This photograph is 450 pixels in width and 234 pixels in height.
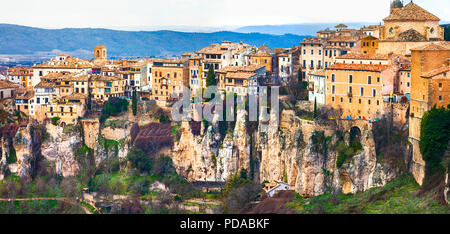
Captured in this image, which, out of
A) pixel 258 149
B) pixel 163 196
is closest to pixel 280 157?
pixel 258 149

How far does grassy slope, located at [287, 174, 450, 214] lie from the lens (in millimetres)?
41594

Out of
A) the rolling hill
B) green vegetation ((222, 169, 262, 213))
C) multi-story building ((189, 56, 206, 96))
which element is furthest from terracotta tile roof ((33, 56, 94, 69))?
the rolling hill

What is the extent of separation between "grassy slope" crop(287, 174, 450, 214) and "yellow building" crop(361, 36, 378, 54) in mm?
12928

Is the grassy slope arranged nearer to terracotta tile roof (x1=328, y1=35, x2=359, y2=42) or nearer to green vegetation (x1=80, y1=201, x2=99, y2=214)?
green vegetation (x1=80, y1=201, x2=99, y2=214)

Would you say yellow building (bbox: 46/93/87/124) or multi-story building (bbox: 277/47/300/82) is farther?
yellow building (bbox: 46/93/87/124)

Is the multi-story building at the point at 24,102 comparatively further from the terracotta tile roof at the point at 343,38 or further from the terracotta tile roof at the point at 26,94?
the terracotta tile roof at the point at 343,38

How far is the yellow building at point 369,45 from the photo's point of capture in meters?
56.4

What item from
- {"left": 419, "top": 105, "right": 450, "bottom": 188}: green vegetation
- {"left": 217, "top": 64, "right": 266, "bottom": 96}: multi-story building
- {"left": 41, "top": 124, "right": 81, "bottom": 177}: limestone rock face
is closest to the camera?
{"left": 419, "top": 105, "right": 450, "bottom": 188}: green vegetation

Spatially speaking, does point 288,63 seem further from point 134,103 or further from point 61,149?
point 61,149

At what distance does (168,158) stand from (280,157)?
961 cm

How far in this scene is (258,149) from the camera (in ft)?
187

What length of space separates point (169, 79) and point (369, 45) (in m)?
17.3

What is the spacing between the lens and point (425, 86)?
44094 mm
